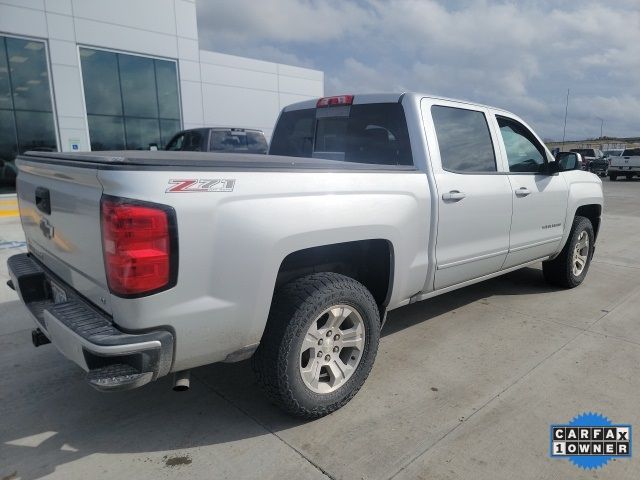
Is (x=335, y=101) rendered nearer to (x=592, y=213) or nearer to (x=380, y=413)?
(x=380, y=413)

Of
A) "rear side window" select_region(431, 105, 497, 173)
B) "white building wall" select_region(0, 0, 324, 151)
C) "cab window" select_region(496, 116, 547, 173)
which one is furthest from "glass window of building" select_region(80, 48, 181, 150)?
"rear side window" select_region(431, 105, 497, 173)

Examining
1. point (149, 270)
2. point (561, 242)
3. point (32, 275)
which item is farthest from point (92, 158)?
point (561, 242)

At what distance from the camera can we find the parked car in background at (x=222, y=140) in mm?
9906

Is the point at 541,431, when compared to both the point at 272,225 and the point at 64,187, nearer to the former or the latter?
the point at 272,225

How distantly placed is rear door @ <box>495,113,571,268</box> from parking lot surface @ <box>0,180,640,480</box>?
27.8 inches

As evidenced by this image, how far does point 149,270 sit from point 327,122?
2.42 metres

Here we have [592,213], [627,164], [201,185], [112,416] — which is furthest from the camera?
[627,164]

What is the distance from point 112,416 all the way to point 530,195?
369 cm

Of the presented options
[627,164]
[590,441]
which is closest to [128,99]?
[590,441]

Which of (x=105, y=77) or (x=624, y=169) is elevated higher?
(x=105, y=77)

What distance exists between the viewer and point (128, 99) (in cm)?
1717

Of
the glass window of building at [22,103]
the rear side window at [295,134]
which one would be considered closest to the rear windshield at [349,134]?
the rear side window at [295,134]

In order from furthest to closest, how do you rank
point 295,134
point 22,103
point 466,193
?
point 22,103 → point 295,134 → point 466,193

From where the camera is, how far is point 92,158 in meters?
2.11
